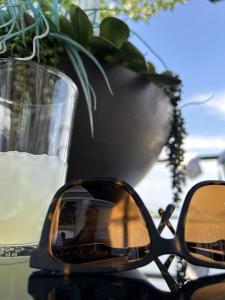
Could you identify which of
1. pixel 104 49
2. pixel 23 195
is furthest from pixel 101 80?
pixel 23 195

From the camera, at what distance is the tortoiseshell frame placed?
26cm

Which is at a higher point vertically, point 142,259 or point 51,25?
point 51,25

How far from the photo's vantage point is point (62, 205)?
0.29 meters

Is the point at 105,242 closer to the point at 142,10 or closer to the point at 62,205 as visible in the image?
the point at 62,205

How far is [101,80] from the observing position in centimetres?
41

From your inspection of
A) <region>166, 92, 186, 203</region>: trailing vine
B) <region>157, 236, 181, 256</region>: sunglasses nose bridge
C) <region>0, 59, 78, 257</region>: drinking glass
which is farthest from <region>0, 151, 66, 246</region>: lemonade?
<region>166, 92, 186, 203</region>: trailing vine

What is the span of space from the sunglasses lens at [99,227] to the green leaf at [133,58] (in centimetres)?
17

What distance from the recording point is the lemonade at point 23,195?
296 mm

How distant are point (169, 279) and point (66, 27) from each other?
28 centimetres

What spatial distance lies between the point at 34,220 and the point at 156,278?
0.12 m

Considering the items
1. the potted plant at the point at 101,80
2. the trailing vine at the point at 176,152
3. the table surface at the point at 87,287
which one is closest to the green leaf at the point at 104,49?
the potted plant at the point at 101,80

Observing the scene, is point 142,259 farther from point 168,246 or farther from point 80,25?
point 80,25

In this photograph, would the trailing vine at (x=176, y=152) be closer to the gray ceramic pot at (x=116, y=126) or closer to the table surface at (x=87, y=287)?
the gray ceramic pot at (x=116, y=126)

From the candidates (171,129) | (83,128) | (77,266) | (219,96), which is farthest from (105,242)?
(219,96)
